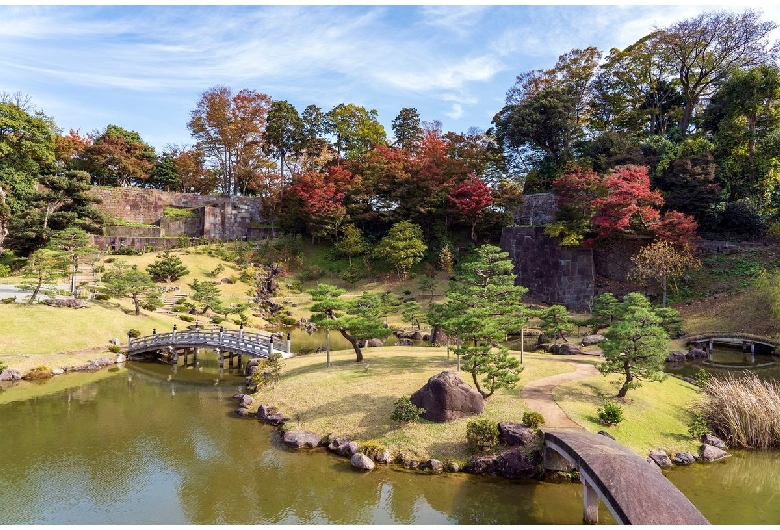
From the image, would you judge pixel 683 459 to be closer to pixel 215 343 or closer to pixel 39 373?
pixel 215 343

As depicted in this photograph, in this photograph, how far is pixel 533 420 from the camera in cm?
1496

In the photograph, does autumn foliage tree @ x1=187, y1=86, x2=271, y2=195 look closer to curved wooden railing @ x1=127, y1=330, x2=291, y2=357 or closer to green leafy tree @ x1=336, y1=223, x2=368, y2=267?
green leafy tree @ x1=336, y1=223, x2=368, y2=267

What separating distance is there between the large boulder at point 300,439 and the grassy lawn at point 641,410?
343 inches

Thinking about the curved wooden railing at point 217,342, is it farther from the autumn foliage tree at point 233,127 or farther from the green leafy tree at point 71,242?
the autumn foliage tree at point 233,127

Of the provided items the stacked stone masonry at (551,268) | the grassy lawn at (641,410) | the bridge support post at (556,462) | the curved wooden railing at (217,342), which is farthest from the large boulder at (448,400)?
the stacked stone masonry at (551,268)

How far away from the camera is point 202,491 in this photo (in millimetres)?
13211

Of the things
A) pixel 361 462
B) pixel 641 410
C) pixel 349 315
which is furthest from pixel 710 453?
pixel 349 315

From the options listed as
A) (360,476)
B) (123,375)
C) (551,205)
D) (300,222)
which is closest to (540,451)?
(360,476)

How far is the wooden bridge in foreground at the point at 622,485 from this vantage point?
9.20 m

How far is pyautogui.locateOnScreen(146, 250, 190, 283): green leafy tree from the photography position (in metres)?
42.5

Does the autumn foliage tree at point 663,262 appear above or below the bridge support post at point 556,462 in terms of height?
above

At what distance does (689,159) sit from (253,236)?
43.6 metres

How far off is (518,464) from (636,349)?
283 inches

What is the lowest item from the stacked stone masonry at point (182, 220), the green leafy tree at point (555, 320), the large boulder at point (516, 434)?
the large boulder at point (516, 434)
